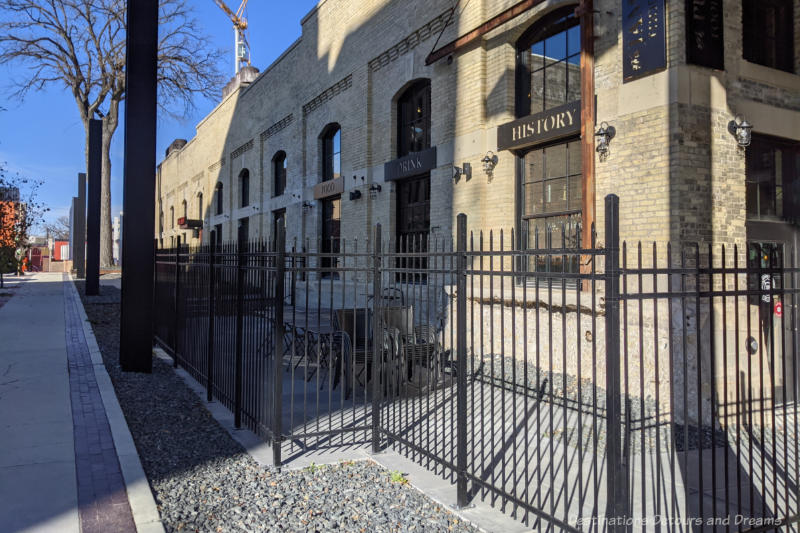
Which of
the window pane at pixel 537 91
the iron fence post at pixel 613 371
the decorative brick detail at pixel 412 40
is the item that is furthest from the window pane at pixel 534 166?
the iron fence post at pixel 613 371

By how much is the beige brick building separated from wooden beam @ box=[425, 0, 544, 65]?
4 centimetres

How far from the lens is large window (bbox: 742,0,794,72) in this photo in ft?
25.6

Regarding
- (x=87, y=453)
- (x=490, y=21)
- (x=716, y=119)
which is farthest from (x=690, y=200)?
(x=87, y=453)

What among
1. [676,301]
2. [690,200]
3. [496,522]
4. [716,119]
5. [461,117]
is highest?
[461,117]

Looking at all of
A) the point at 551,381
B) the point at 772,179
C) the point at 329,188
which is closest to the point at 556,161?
the point at 772,179

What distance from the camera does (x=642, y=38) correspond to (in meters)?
7.18

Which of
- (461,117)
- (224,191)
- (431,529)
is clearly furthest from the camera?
(224,191)

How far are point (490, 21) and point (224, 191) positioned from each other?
19042 millimetres

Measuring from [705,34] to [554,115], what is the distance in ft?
7.30

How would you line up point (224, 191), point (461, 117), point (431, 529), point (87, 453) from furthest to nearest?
point (224, 191) < point (461, 117) < point (87, 453) < point (431, 529)

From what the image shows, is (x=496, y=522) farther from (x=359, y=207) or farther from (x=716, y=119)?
(x=359, y=207)

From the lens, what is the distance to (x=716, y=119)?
7.12 m

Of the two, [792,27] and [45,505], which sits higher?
[792,27]

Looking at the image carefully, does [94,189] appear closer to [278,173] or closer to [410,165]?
[278,173]
